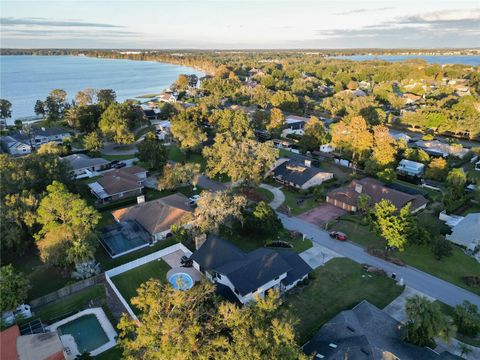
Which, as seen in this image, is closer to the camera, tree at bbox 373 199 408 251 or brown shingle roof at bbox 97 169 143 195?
tree at bbox 373 199 408 251

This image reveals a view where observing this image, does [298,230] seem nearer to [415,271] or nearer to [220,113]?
[415,271]

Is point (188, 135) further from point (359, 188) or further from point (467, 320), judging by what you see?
point (467, 320)

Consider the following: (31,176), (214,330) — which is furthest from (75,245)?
(214,330)

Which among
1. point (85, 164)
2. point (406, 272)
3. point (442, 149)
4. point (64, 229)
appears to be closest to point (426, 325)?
point (406, 272)

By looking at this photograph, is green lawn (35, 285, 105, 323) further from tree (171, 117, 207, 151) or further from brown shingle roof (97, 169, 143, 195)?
tree (171, 117, 207, 151)

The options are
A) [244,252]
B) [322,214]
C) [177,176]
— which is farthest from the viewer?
[177,176]

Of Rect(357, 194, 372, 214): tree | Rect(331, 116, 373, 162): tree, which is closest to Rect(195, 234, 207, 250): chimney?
Rect(357, 194, 372, 214): tree

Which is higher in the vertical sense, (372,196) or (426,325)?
(426,325)
